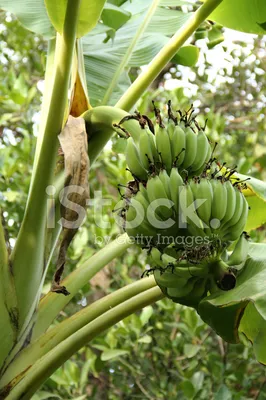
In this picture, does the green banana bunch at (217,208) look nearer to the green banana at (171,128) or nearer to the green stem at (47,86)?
the green banana at (171,128)

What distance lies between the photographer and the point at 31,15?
1123mm

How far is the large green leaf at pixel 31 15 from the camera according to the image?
3.63ft

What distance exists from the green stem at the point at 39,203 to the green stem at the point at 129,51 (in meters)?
0.30

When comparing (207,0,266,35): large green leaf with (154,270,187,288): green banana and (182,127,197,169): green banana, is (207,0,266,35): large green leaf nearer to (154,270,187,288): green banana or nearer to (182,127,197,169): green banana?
(182,127,197,169): green banana

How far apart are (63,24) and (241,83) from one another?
255 cm

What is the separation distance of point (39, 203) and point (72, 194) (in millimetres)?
138

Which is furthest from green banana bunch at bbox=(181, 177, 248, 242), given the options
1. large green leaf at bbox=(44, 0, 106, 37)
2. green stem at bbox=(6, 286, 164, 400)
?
large green leaf at bbox=(44, 0, 106, 37)

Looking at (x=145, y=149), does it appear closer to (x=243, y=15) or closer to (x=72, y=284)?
(x=72, y=284)

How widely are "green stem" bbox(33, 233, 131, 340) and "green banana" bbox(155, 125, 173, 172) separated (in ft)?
1.00

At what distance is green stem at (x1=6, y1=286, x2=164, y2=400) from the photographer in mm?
788

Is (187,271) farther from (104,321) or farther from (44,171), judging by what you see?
(44,171)

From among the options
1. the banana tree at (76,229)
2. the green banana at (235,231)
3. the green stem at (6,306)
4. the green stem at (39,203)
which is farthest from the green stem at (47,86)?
the green banana at (235,231)

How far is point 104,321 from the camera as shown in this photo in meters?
0.80

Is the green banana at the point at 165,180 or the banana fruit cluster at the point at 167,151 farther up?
the banana fruit cluster at the point at 167,151
